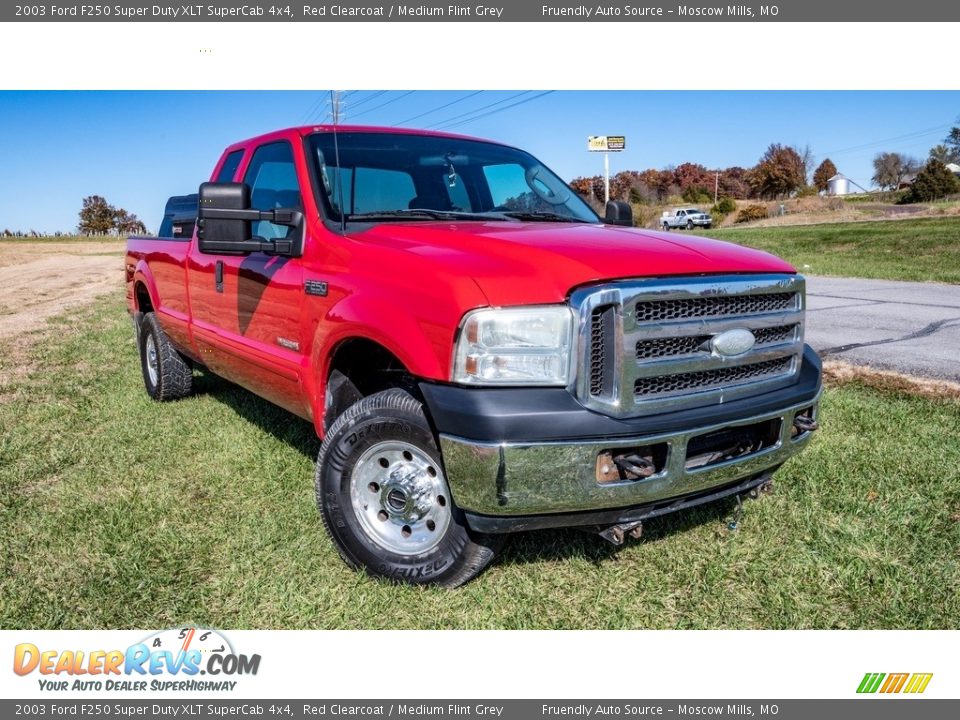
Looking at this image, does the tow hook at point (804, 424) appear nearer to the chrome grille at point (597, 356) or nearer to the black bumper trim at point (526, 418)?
the black bumper trim at point (526, 418)

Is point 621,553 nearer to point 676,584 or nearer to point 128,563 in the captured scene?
point 676,584

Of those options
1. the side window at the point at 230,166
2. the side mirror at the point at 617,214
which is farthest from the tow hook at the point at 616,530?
the side window at the point at 230,166

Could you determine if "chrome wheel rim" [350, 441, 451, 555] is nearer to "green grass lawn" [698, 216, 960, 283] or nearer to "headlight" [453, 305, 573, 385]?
"headlight" [453, 305, 573, 385]

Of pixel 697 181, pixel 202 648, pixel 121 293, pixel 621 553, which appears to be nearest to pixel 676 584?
pixel 621 553

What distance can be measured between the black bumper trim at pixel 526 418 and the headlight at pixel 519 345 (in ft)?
0.16

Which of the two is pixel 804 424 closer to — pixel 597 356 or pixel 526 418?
A: pixel 597 356

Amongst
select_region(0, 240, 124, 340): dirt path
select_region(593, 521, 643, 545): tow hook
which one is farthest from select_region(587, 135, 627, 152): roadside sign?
select_region(593, 521, 643, 545): tow hook

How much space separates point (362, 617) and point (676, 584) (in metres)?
1.31

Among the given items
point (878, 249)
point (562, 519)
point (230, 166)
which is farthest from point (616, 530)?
point (878, 249)

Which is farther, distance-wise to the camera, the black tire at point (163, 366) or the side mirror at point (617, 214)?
the black tire at point (163, 366)

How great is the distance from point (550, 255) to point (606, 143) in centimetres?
3483

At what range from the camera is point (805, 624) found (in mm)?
2830

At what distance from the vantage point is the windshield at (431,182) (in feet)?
12.3

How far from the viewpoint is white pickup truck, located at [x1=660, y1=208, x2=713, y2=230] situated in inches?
1655
